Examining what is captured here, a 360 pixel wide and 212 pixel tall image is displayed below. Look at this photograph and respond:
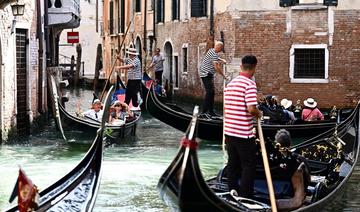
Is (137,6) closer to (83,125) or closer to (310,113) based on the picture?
(83,125)

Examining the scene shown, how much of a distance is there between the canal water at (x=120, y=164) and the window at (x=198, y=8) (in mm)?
3348

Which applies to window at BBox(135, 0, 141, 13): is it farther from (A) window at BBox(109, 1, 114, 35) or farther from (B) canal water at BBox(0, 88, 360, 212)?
(B) canal water at BBox(0, 88, 360, 212)

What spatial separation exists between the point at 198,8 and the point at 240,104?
7.80m

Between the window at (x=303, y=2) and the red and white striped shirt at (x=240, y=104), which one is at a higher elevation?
the window at (x=303, y=2)

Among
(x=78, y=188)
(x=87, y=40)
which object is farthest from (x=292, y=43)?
(x=87, y=40)

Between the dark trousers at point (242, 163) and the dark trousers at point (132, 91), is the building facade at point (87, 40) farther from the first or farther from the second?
the dark trousers at point (242, 163)

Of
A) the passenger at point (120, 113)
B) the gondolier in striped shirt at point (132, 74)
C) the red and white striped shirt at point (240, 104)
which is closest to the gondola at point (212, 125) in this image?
the passenger at point (120, 113)

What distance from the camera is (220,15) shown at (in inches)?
391

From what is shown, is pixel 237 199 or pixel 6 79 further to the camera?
pixel 6 79

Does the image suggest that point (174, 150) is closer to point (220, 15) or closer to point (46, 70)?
point (46, 70)

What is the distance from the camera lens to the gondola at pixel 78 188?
115 inches

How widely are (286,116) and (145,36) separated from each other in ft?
25.5

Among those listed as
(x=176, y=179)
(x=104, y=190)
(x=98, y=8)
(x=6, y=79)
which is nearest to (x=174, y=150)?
(x=6, y=79)

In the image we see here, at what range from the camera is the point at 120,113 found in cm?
666
